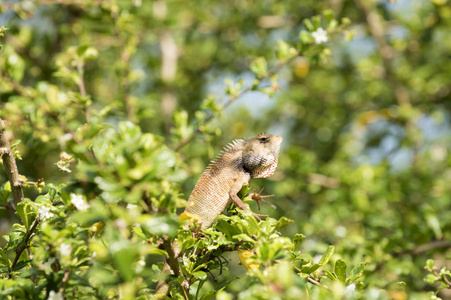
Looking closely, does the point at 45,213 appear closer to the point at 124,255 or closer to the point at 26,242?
the point at 26,242

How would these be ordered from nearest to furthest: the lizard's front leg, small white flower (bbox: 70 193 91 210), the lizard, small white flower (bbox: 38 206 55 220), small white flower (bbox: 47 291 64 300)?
small white flower (bbox: 47 291 64 300)
small white flower (bbox: 70 193 91 210)
small white flower (bbox: 38 206 55 220)
the lizard's front leg
the lizard

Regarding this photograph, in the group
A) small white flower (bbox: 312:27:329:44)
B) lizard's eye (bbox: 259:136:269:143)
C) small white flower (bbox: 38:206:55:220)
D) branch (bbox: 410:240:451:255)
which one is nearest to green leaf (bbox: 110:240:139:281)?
small white flower (bbox: 38:206:55:220)

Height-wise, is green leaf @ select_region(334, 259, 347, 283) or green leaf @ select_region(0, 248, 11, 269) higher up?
green leaf @ select_region(0, 248, 11, 269)

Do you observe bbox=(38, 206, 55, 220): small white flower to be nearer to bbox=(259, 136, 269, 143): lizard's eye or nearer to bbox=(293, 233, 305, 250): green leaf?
bbox=(293, 233, 305, 250): green leaf

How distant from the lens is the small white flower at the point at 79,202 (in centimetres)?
179

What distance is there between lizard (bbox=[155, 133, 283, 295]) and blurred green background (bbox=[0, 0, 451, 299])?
387 millimetres

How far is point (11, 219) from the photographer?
156 inches

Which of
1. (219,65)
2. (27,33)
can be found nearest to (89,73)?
(27,33)

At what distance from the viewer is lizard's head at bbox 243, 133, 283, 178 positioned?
3.21m

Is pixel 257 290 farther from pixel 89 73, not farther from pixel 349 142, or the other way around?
pixel 349 142

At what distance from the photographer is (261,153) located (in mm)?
3219

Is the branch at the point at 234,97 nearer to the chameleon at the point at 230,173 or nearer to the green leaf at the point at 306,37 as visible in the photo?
the green leaf at the point at 306,37

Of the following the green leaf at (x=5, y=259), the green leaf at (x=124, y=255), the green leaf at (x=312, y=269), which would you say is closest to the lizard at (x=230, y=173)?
the green leaf at (x=312, y=269)

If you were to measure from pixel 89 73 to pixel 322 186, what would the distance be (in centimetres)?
354
